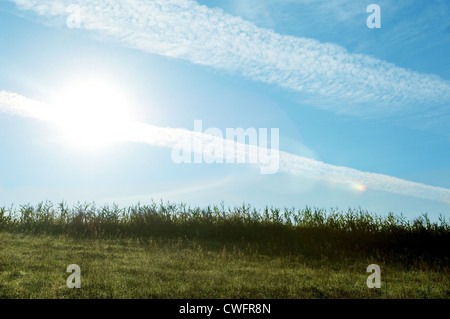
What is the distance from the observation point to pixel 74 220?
64.8 feet

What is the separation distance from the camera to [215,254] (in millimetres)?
15203

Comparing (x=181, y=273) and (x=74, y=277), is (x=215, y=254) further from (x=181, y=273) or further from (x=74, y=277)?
(x=74, y=277)

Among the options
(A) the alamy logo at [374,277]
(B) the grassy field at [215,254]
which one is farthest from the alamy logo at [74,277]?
(A) the alamy logo at [374,277]

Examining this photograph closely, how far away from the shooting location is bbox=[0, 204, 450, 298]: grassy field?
1037 cm

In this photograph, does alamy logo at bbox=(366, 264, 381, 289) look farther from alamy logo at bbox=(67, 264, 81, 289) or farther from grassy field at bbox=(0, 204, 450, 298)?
alamy logo at bbox=(67, 264, 81, 289)

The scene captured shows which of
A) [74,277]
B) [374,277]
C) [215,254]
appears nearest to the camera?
[74,277]

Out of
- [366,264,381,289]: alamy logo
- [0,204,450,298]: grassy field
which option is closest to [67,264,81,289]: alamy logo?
[0,204,450,298]: grassy field

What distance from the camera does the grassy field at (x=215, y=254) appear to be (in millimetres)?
10367

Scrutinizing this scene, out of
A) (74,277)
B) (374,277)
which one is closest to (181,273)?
(74,277)

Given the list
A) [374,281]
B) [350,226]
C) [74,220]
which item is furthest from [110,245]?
[350,226]

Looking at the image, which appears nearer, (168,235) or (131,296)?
(131,296)
